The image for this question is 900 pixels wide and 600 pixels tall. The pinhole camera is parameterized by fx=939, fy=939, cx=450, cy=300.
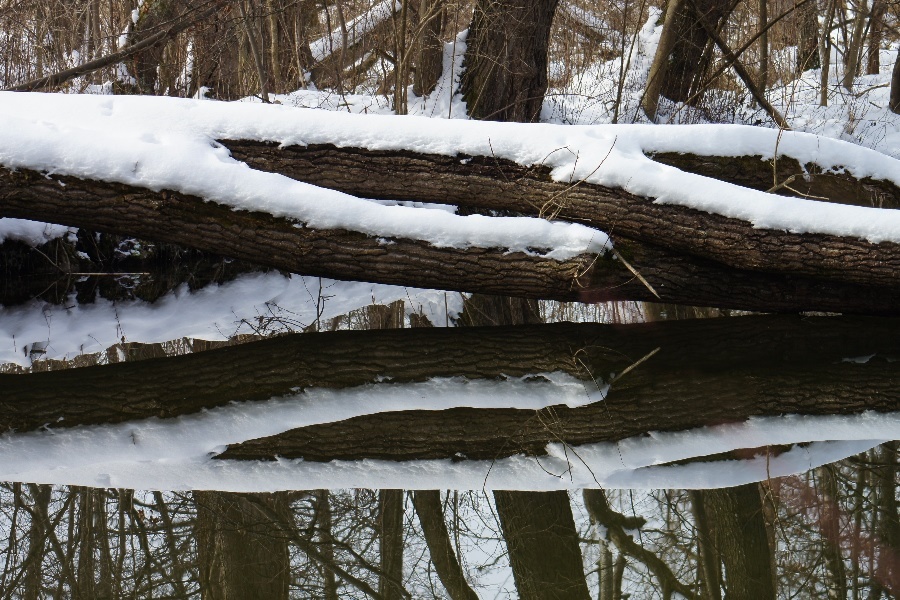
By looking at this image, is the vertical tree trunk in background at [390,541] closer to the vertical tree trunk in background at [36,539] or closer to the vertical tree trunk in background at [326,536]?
the vertical tree trunk in background at [326,536]

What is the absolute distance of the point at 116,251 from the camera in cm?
739

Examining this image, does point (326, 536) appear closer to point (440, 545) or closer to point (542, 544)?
point (440, 545)

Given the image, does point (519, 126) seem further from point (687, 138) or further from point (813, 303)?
point (813, 303)

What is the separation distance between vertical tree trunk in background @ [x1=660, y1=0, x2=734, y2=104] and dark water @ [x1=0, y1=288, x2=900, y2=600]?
19.2ft

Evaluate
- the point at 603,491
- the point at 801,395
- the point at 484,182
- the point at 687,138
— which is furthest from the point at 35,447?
the point at 687,138

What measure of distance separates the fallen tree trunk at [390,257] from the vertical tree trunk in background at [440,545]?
6.83 feet

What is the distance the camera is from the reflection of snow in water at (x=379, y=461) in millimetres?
3143

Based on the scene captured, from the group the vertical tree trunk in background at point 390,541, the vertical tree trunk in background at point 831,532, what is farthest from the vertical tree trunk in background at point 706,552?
the vertical tree trunk in background at point 390,541

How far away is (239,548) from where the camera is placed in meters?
2.66

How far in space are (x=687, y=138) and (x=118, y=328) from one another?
11.4ft

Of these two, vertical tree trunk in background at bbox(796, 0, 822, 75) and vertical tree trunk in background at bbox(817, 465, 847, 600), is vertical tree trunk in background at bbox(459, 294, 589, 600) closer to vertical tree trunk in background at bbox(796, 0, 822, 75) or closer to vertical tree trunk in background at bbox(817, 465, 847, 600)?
vertical tree trunk in background at bbox(817, 465, 847, 600)

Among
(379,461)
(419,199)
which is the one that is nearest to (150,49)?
(419,199)

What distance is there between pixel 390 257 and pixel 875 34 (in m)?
11.5

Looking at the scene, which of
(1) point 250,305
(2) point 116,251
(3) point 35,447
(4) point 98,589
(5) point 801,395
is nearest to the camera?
(4) point 98,589
